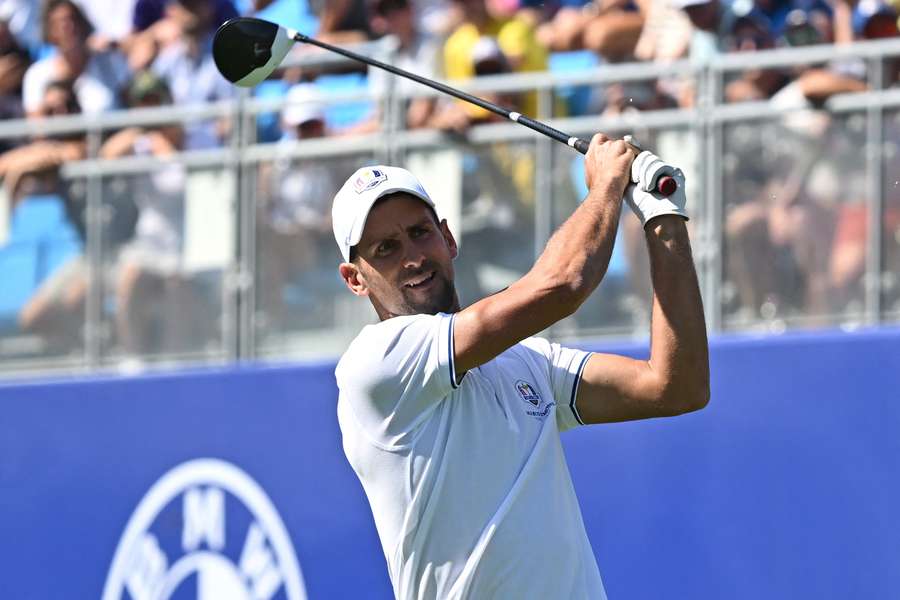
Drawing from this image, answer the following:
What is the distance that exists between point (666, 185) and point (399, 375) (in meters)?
0.78

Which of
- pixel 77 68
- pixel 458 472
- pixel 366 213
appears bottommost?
pixel 458 472

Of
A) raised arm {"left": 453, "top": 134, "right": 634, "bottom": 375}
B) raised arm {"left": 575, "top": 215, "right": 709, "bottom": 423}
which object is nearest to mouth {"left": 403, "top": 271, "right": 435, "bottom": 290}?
raised arm {"left": 453, "top": 134, "right": 634, "bottom": 375}

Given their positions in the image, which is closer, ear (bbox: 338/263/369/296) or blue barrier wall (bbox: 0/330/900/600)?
ear (bbox: 338/263/369/296)

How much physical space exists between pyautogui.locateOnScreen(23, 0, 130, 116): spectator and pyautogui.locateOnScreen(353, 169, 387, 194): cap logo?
5069 millimetres

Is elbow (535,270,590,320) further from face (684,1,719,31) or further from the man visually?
face (684,1,719,31)

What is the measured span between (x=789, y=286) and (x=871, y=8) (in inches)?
47.4

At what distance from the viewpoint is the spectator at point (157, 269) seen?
27.3ft

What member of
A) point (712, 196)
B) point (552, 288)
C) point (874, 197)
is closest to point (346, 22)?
point (712, 196)

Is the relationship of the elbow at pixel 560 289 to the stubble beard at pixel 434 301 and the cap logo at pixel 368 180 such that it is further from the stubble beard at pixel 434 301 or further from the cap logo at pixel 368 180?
the cap logo at pixel 368 180

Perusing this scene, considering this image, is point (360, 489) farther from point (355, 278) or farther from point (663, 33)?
point (355, 278)

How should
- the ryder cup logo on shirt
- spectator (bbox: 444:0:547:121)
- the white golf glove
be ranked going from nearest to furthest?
the white golf glove
the ryder cup logo on shirt
spectator (bbox: 444:0:547:121)

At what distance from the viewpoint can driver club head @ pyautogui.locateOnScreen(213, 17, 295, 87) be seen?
17.7ft

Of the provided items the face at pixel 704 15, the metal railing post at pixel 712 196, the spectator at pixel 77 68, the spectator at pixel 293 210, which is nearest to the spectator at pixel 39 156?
the spectator at pixel 77 68

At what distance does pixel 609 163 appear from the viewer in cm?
430
